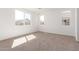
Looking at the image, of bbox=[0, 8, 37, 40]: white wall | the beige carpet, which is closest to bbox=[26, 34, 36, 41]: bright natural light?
the beige carpet

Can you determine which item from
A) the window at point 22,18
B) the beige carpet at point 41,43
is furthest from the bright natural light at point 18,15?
the beige carpet at point 41,43

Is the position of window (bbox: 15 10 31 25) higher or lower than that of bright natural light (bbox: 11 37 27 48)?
higher

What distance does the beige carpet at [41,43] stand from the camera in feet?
4.59

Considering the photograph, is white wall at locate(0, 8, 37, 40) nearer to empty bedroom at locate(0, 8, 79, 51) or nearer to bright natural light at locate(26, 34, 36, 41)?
empty bedroom at locate(0, 8, 79, 51)

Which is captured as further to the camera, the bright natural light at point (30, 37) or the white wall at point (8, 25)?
the bright natural light at point (30, 37)

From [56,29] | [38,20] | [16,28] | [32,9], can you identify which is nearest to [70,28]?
[56,29]

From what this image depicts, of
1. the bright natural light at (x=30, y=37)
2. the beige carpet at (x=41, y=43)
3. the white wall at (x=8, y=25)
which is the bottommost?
the beige carpet at (x=41, y=43)

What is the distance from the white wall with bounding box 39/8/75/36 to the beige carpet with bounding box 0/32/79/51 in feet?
0.26

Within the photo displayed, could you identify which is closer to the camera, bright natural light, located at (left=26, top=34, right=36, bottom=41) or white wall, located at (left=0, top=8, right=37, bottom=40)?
white wall, located at (left=0, top=8, right=37, bottom=40)

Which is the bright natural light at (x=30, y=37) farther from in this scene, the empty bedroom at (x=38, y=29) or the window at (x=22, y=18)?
the window at (x=22, y=18)

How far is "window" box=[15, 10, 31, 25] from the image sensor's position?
4.76 feet
